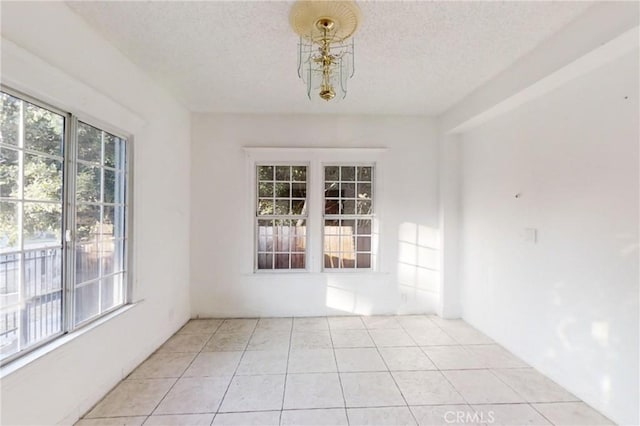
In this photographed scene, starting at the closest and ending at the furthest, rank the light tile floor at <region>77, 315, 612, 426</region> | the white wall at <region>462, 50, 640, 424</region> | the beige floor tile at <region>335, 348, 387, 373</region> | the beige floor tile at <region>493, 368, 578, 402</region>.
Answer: the white wall at <region>462, 50, 640, 424</region>, the light tile floor at <region>77, 315, 612, 426</region>, the beige floor tile at <region>493, 368, 578, 402</region>, the beige floor tile at <region>335, 348, 387, 373</region>

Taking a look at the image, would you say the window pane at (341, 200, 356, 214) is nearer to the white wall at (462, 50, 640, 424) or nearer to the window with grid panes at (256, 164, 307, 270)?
the window with grid panes at (256, 164, 307, 270)

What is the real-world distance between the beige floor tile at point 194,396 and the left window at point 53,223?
33.8 inches

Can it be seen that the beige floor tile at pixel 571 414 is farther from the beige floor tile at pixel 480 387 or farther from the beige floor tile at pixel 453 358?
the beige floor tile at pixel 453 358

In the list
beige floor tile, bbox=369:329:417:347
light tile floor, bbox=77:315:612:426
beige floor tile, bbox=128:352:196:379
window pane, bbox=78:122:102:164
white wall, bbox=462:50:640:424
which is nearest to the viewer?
white wall, bbox=462:50:640:424

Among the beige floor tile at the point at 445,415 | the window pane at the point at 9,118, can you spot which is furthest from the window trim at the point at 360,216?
the window pane at the point at 9,118

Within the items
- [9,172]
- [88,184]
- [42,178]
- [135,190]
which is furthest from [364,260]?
[9,172]

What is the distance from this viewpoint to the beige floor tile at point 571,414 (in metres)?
2.03

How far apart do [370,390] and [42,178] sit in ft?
9.04

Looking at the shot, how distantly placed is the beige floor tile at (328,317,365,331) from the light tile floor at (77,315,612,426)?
0.45 feet

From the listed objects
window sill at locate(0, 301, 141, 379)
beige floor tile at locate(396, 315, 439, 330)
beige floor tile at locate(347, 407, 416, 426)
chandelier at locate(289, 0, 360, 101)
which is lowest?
beige floor tile at locate(347, 407, 416, 426)

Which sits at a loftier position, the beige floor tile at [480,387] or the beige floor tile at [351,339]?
the beige floor tile at [351,339]

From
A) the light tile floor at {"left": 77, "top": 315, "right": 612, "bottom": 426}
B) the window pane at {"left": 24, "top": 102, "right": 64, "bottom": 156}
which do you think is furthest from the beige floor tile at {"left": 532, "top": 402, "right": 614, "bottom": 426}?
the window pane at {"left": 24, "top": 102, "right": 64, "bottom": 156}

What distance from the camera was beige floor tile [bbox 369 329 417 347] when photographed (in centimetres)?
323

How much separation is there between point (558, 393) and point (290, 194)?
11.0 feet
